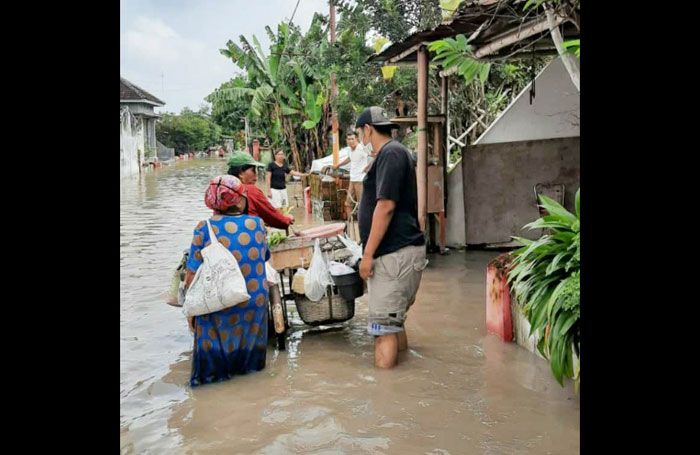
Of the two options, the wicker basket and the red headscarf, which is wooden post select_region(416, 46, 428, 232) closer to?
the wicker basket

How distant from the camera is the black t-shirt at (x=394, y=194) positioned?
15.8 feet

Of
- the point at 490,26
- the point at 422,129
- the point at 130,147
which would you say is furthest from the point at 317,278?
the point at 130,147

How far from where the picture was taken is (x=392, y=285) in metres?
4.95

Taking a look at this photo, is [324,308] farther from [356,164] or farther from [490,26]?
[356,164]

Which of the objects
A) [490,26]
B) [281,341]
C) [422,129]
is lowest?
[281,341]

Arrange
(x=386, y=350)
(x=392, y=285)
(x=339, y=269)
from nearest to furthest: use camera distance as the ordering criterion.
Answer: (x=392, y=285) → (x=386, y=350) → (x=339, y=269)

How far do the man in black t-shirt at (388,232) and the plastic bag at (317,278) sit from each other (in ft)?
1.94

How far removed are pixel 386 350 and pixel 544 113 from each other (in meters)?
5.65

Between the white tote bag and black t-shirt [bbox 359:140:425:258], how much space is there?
1.09 meters

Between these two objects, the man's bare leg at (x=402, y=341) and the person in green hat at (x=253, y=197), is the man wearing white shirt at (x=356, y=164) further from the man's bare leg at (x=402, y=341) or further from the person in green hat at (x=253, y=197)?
the man's bare leg at (x=402, y=341)

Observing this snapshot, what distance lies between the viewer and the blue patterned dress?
4.73m

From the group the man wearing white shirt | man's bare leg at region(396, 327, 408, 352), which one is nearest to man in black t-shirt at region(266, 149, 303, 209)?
the man wearing white shirt
